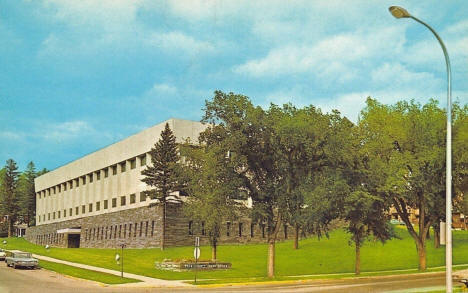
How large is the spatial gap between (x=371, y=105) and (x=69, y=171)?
249 ft

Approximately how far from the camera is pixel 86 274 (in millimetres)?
42469

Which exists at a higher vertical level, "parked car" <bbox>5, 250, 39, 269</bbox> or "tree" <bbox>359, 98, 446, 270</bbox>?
"tree" <bbox>359, 98, 446, 270</bbox>

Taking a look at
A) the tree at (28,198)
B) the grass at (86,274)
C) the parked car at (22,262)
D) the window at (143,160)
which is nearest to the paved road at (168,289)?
the parked car at (22,262)

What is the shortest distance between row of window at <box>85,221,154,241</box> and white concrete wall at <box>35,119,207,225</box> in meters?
2.81

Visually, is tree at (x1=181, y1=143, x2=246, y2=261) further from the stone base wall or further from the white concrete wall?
the white concrete wall

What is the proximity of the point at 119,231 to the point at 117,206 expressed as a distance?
4430 mm

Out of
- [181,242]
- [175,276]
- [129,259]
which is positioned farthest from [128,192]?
[175,276]

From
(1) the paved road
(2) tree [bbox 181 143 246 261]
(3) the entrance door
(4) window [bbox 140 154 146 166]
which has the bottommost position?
(3) the entrance door

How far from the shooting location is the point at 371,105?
1994 inches

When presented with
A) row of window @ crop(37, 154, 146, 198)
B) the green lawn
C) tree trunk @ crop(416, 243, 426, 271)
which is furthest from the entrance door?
tree trunk @ crop(416, 243, 426, 271)

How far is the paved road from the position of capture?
30.5 metres

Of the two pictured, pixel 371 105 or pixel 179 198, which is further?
pixel 179 198

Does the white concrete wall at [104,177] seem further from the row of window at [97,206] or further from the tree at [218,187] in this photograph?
the tree at [218,187]

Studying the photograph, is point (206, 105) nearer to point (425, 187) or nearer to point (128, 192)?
point (425, 187)
